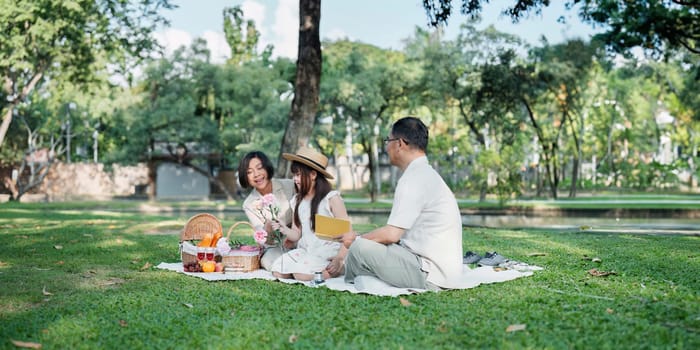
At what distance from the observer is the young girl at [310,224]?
5.97m

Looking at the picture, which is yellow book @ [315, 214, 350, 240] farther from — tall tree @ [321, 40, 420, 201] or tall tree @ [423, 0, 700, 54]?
tall tree @ [321, 40, 420, 201]

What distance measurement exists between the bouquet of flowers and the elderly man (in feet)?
4.09

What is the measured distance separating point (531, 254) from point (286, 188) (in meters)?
3.07

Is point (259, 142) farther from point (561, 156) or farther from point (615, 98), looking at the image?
point (615, 98)

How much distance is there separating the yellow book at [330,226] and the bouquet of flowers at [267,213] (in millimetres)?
1053

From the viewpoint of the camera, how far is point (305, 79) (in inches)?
456

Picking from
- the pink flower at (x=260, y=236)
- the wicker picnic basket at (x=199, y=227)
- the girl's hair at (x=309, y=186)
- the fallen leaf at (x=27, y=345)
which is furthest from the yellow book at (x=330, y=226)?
the fallen leaf at (x=27, y=345)

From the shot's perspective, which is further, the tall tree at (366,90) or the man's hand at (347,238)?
the tall tree at (366,90)

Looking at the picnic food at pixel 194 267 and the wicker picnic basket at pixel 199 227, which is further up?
the wicker picnic basket at pixel 199 227

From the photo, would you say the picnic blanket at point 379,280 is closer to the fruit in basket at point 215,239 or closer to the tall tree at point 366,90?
the fruit in basket at point 215,239

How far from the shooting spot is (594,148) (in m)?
43.7

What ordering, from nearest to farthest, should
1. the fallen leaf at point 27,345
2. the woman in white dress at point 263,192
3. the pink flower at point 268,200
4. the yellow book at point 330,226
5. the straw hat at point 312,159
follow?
the fallen leaf at point 27,345 → the yellow book at point 330,226 → the straw hat at point 312,159 → the pink flower at point 268,200 → the woman in white dress at point 263,192

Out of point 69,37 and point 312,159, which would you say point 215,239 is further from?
point 69,37

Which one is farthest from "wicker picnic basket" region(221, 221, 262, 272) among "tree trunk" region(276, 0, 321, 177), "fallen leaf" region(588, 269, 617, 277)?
"tree trunk" region(276, 0, 321, 177)
